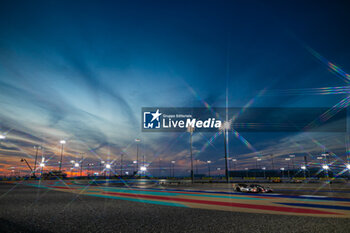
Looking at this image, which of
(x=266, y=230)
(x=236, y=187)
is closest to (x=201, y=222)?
(x=266, y=230)

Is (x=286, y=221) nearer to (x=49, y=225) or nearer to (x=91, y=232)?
(x=91, y=232)

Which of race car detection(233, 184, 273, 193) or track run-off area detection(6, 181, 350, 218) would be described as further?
race car detection(233, 184, 273, 193)

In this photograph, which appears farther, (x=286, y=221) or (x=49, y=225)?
(x=286, y=221)

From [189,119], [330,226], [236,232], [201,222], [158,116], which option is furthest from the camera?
[189,119]

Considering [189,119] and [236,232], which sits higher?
[189,119]

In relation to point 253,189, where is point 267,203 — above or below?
above

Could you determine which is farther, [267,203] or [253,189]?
[253,189]

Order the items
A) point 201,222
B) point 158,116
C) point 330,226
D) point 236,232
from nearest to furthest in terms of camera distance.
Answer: point 236,232 < point 330,226 < point 201,222 < point 158,116

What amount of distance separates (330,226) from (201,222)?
347cm

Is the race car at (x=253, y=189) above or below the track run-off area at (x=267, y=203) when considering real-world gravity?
below

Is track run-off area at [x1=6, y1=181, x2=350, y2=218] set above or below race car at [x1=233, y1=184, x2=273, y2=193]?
above

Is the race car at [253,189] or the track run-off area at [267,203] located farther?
the race car at [253,189]

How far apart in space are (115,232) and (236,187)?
15711mm

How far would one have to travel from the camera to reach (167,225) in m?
5.48
